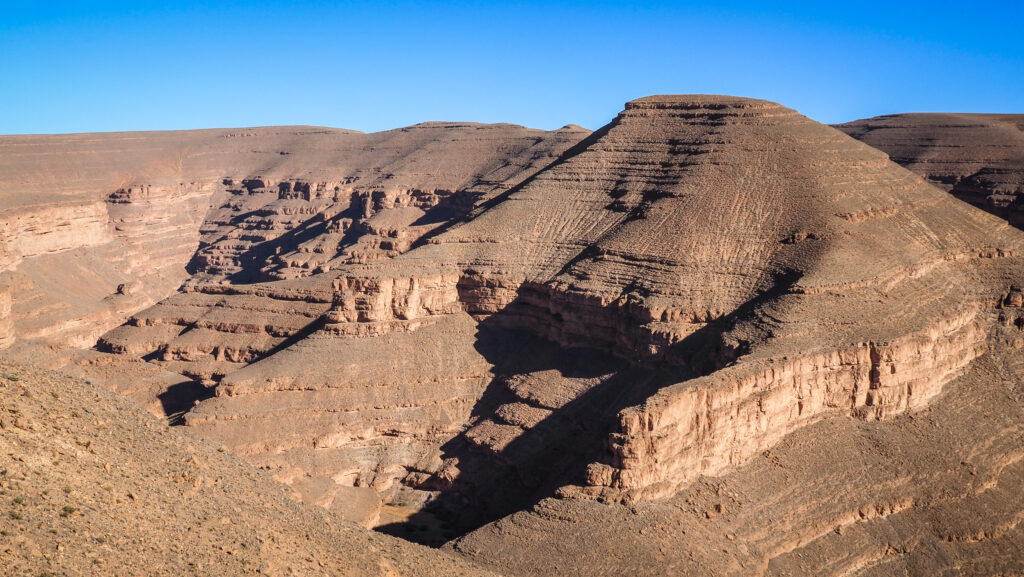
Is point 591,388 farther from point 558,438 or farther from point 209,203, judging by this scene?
point 209,203

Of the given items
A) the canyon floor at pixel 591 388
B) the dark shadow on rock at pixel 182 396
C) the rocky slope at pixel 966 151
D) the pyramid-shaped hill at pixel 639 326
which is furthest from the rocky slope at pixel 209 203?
the rocky slope at pixel 966 151

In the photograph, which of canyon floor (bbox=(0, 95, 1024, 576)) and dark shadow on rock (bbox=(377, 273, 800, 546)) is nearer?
canyon floor (bbox=(0, 95, 1024, 576))

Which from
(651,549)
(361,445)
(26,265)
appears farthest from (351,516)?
(26,265)

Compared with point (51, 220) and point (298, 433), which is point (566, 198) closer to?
point (298, 433)

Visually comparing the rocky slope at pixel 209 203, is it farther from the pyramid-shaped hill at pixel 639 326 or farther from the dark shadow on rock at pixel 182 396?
the dark shadow on rock at pixel 182 396

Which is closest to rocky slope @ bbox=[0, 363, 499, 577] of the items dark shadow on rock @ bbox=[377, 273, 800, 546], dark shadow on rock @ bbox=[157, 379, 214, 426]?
dark shadow on rock @ bbox=[377, 273, 800, 546]

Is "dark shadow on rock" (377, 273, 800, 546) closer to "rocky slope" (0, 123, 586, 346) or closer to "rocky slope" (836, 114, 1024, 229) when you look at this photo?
"rocky slope" (0, 123, 586, 346)

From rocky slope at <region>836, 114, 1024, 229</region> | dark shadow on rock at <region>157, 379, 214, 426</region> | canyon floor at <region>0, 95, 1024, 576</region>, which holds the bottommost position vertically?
dark shadow on rock at <region>157, 379, 214, 426</region>
